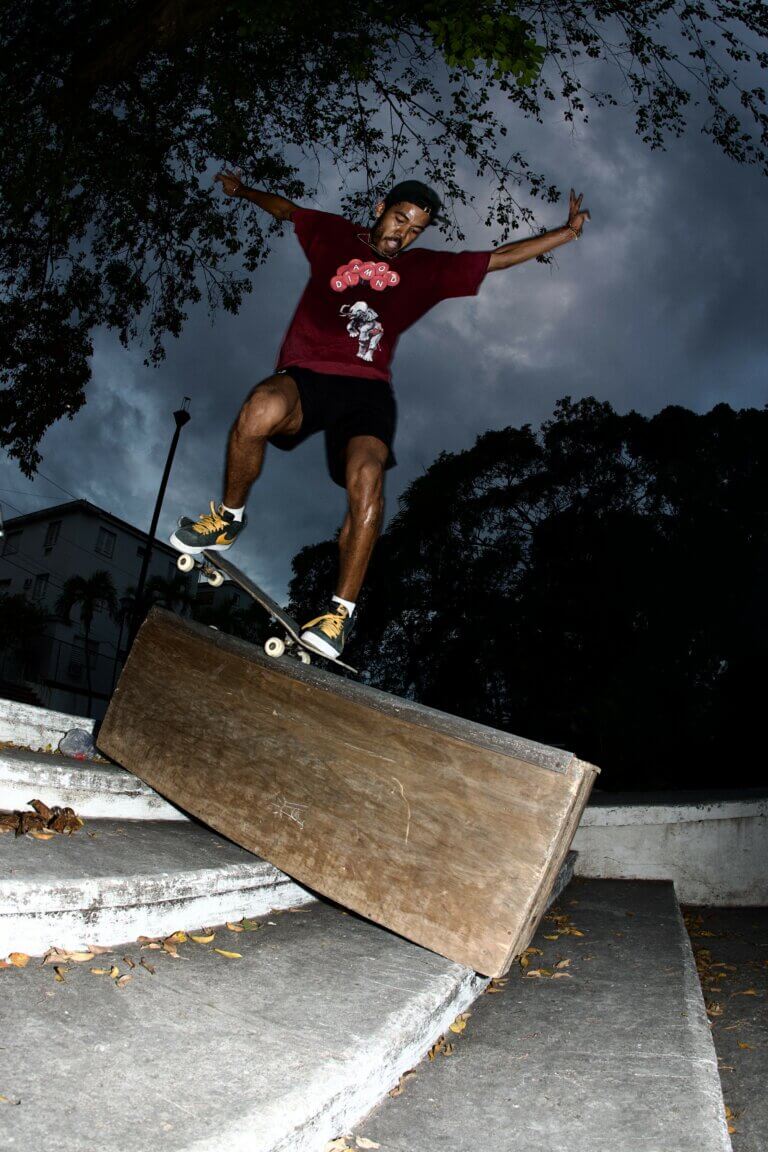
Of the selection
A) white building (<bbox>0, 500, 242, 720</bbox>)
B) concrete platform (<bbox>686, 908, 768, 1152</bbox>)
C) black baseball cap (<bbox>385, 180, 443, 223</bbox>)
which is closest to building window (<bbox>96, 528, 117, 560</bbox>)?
white building (<bbox>0, 500, 242, 720</bbox>)

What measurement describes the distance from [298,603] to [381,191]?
17.2 meters

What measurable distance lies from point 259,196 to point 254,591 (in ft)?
7.08

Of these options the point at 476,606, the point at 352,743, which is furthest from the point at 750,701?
the point at 352,743

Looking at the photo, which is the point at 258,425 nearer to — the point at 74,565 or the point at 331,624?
the point at 331,624

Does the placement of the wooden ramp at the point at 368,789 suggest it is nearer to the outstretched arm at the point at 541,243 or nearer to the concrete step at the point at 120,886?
the concrete step at the point at 120,886

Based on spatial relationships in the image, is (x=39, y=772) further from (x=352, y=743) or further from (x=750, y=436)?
(x=750, y=436)

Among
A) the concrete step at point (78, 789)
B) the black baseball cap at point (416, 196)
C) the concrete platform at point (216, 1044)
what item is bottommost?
the concrete platform at point (216, 1044)

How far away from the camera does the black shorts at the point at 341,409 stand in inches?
136

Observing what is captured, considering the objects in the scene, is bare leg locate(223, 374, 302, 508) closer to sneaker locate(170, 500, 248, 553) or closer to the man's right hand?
sneaker locate(170, 500, 248, 553)

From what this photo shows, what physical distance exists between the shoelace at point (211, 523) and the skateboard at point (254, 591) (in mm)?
101

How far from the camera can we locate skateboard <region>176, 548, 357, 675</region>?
11.0ft

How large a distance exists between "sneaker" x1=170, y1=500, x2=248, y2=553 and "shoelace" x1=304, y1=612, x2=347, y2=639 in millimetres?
633

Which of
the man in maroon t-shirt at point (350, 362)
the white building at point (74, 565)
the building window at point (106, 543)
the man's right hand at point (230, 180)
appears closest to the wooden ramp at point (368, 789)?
the man in maroon t-shirt at point (350, 362)

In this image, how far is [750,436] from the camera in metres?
20.5
